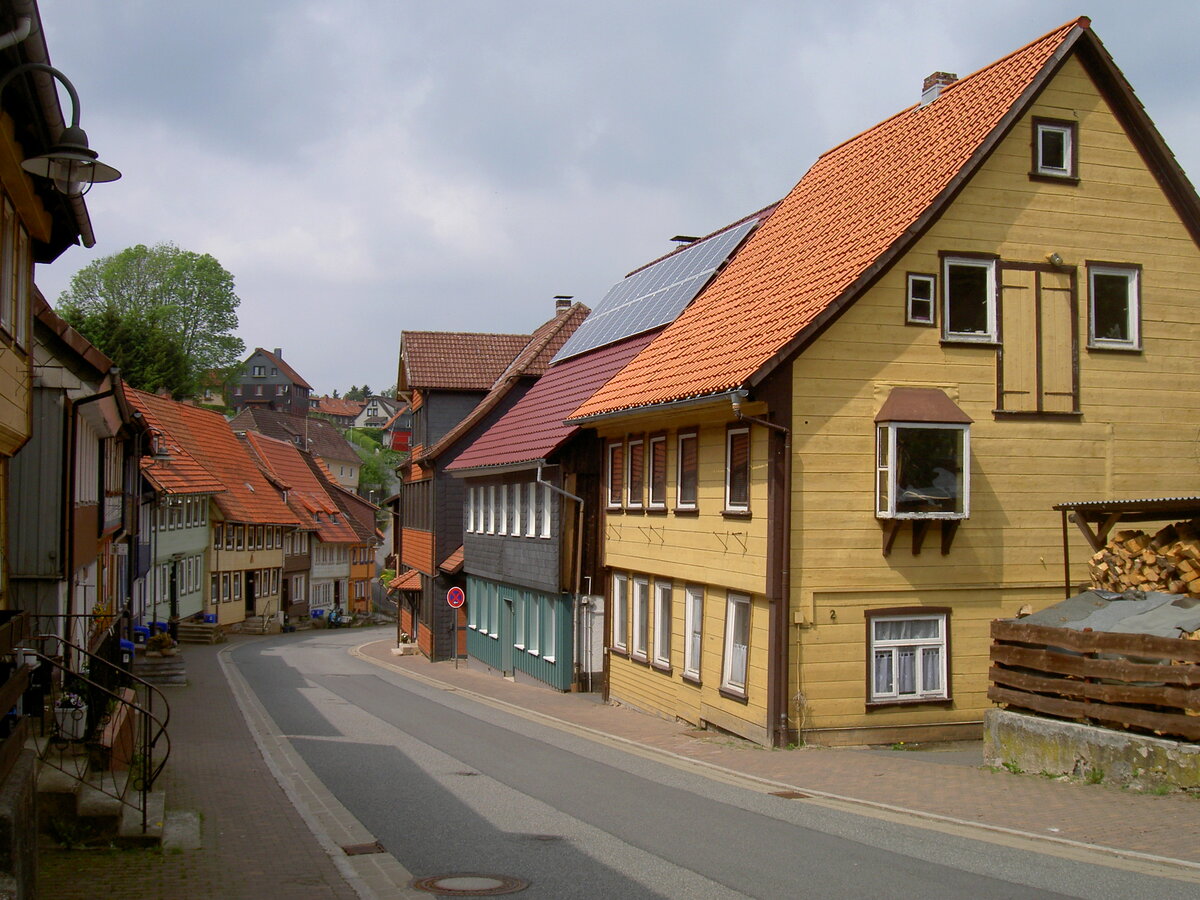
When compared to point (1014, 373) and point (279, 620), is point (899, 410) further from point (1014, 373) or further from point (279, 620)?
point (279, 620)

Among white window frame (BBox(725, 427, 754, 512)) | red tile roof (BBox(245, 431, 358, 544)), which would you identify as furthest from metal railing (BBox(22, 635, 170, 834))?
red tile roof (BBox(245, 431, 358, 544))

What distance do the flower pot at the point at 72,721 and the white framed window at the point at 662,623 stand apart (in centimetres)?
1123

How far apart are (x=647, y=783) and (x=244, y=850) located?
5.79 m

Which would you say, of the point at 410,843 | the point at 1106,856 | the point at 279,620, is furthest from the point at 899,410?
the point at 279,620

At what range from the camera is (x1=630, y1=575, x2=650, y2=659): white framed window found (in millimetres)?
23406

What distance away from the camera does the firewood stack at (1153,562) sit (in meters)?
15.0

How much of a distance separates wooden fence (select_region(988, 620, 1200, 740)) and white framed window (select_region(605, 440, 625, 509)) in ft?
32.2

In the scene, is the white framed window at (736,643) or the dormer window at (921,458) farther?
the white framed window at (736,643)

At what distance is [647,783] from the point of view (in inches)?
606

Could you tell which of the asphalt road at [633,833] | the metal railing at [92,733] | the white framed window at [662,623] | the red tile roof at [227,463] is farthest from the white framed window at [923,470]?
the red tile roof at [227,463]

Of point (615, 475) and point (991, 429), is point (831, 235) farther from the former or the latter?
point (615, 475)

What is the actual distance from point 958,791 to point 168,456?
2649 centimetres

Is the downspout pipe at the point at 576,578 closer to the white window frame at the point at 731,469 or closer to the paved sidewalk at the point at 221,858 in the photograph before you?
the white window frame at the point at 731,469

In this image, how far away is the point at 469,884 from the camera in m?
9.88
